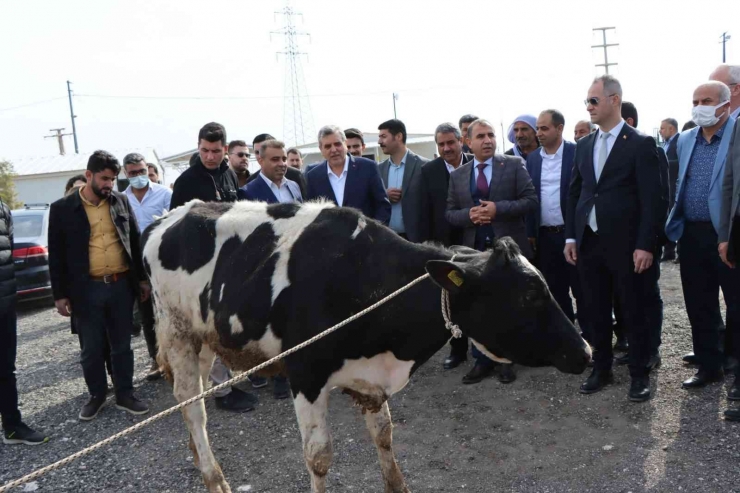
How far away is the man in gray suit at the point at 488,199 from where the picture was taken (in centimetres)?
559

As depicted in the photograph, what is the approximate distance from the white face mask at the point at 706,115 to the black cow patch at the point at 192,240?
405cm

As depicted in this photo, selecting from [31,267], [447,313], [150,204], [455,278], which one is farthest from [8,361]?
[31,267]

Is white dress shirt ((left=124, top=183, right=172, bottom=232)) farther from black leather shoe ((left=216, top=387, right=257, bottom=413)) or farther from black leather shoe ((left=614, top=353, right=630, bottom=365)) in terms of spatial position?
black leather shoe ((left=614, top=353, right=630, bottom=365))

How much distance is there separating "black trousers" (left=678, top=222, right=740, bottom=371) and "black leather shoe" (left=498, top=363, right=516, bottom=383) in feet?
5.50

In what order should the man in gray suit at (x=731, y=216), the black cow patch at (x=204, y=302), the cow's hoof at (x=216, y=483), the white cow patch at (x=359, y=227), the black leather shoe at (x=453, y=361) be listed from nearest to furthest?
the white cow patch at (x=359, y=227)
the cow's hoof at (x=216, y=483)
the black cow patch at (x=204, y=302)
the man in gray suit at (x=731, y=216)
the black leather shoe at (x=453, y=361)

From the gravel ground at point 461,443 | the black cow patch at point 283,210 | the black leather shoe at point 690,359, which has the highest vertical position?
the black cow patch at point 283,210

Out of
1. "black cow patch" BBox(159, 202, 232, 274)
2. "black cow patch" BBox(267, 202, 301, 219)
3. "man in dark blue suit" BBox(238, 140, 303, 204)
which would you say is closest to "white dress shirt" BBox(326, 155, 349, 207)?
"man in dark blue suit" BBox(238, 140, 303, 204)

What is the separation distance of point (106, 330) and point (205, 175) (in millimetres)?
1908

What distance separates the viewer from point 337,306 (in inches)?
141

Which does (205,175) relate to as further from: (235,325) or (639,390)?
(639,390)

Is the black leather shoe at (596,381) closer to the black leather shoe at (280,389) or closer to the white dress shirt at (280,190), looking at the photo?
the black leather shoe at (280,389)

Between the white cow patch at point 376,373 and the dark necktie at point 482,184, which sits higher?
the dark necktie at point 482,184

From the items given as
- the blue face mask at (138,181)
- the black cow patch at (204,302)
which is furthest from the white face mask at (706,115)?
the blue face mask at (138,181)

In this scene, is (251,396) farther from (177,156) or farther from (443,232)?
(177,156)
